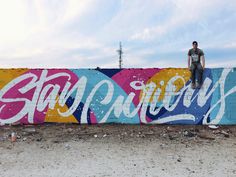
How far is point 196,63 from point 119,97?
2669 mm

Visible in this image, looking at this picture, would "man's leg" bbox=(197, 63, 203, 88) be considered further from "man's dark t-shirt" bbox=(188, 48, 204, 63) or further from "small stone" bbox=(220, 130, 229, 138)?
"small stone" bbox=(220, 130, 229, 138)

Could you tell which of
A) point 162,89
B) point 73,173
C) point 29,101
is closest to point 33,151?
point 73,173

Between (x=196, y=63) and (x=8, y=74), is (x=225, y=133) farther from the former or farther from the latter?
(x=8, y=74)

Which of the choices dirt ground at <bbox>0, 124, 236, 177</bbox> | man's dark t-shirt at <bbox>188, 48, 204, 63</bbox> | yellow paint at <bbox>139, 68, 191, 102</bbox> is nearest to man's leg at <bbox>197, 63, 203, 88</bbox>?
man's dark t-shirt at <bbox>188, 48, 204, 63</bbox>

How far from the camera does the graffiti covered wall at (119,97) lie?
11.6m

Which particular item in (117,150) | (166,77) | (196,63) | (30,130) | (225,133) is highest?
(196,63)

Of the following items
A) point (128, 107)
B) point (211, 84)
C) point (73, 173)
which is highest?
point (211, 84)

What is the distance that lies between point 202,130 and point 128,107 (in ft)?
7.89

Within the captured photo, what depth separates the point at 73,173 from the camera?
782 cm

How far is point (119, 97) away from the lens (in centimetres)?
1174

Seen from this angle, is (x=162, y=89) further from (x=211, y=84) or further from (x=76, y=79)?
(x=76, y=79)

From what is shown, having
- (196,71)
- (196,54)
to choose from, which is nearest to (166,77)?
(196,71)

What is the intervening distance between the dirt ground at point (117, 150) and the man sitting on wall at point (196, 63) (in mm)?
1469

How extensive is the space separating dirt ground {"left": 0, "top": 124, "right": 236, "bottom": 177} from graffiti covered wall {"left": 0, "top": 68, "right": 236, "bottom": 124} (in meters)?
0.35
